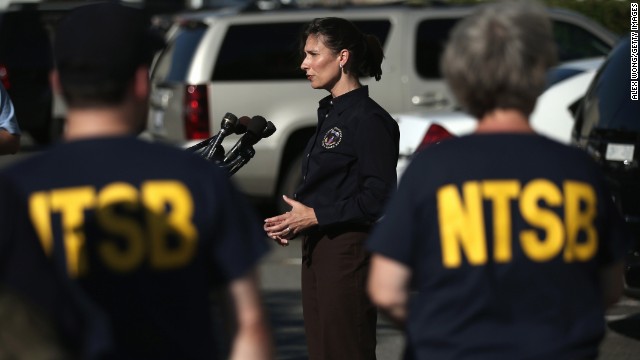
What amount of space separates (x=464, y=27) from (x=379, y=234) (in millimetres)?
519

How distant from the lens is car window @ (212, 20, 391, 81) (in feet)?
42.4

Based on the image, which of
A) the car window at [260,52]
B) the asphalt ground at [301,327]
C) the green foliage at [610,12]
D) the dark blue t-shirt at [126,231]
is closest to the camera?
the dark blue t-shirt at [126,231]

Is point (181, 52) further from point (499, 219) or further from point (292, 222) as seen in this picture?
point (499, 219)

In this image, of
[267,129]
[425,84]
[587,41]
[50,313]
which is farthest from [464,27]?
[587,41]

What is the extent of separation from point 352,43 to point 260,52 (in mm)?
7410

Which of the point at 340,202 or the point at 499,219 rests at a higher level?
the point at 499,219

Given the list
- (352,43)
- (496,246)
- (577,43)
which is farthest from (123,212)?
(577,43)

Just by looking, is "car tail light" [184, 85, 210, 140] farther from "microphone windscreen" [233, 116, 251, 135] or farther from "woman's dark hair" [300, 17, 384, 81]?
"microphone windscreen" [233, 116, 251, 135]

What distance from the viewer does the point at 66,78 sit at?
304 centimetres

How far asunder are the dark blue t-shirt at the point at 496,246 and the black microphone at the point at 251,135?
6.91 feet

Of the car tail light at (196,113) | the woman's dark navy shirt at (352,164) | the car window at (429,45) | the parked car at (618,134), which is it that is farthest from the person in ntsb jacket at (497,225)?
the car window at (429,45)

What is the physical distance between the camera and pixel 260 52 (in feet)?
42.8

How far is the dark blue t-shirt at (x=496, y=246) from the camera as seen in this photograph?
10.8 ft

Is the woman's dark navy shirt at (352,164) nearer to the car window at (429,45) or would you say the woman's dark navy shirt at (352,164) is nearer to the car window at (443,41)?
the car window at (443,41)
